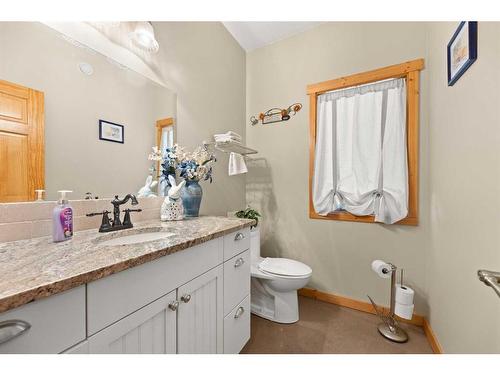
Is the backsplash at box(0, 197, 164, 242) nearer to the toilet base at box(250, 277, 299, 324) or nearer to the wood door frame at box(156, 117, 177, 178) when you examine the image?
the wood door frame at box(156, 117, 177, 178)

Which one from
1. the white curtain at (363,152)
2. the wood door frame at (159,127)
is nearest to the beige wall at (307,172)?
the white curtain at (363,152)

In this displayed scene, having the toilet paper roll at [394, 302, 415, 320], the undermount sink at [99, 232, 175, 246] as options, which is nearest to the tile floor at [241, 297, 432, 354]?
the toilet paper roll at [394, 302, 415, 320]

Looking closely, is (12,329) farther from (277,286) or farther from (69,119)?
(277,286)

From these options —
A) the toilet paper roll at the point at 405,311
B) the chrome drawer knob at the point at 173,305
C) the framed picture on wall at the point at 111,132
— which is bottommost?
the toilet paper roll at the point at 405,311

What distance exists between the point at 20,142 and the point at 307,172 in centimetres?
193

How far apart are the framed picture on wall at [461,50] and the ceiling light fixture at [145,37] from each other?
1708mm

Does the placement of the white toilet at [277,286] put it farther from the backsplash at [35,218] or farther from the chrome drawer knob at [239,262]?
the backsplash at [35,218]

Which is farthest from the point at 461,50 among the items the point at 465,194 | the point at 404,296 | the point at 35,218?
the point at 35,218

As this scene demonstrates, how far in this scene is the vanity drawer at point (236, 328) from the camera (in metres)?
1.08

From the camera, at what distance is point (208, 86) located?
6.18 feet

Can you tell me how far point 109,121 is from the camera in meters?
1.16
